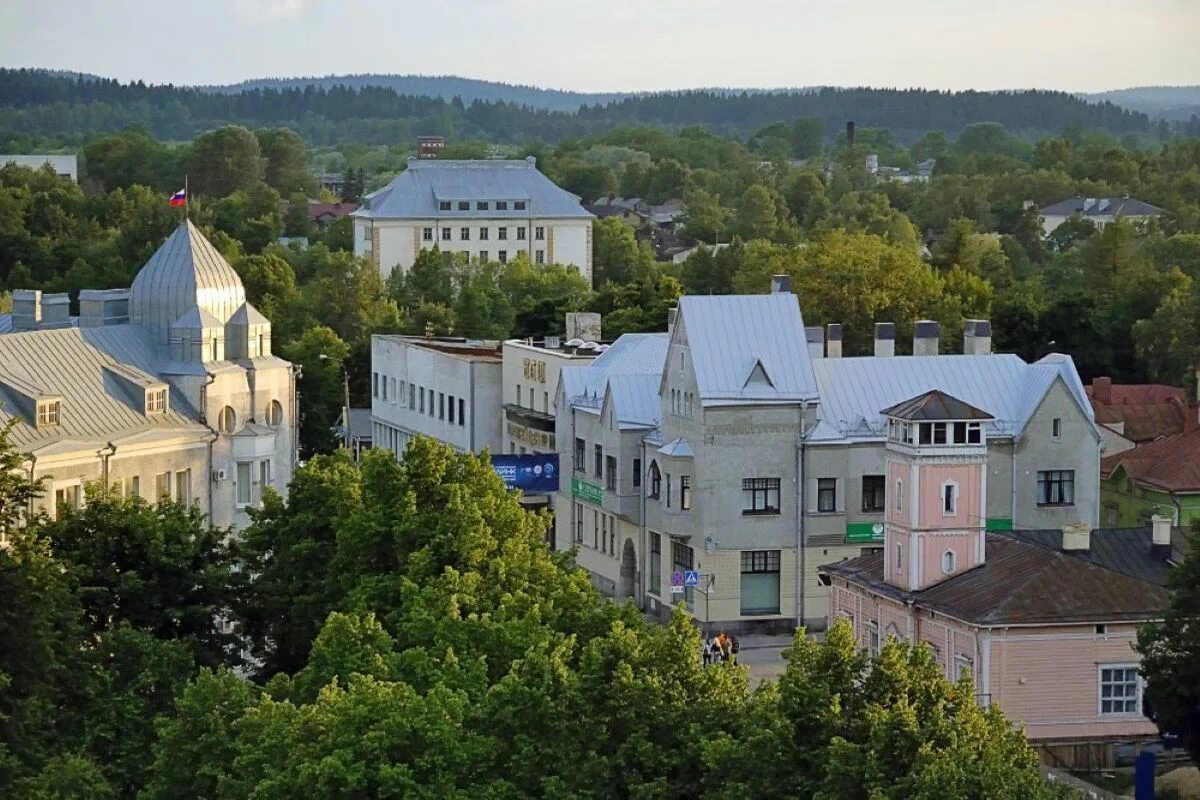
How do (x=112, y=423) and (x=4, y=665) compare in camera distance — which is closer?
(x=4, y=665)

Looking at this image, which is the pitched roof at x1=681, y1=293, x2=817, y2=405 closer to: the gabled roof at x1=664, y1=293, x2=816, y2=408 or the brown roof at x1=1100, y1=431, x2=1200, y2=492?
the gabled roof at x1=664, y1=293, x2=816, y2=408

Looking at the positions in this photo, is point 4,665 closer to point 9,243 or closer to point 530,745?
point 530,745

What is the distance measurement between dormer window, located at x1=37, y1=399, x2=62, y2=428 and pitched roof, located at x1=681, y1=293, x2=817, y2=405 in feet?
54.7

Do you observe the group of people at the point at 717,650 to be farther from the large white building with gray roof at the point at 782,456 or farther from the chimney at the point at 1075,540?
the chimney at the point at 1075,540

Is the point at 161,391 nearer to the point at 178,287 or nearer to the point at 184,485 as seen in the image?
the point at 184,485

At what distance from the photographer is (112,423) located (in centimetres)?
7394

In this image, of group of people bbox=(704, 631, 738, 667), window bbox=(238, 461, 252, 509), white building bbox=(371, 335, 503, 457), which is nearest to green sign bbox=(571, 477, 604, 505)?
white building bbox=(371, 335, 503, 457)

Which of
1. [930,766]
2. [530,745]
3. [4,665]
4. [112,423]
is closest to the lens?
[930,766]

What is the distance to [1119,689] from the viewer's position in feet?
191

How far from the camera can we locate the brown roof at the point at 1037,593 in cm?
5775

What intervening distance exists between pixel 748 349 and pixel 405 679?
28.9m

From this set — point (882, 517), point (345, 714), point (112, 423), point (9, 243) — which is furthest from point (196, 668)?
point (9, 243)

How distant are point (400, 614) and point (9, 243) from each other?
398ft

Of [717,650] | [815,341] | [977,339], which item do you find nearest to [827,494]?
[815,341]
